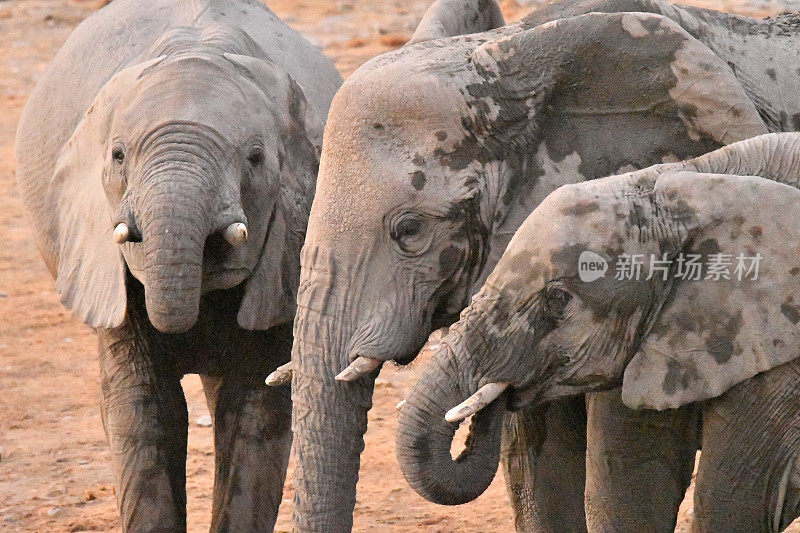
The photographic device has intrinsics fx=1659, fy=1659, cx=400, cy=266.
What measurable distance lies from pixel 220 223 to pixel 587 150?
3.36ft

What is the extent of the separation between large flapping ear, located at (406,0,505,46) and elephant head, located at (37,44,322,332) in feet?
1.59

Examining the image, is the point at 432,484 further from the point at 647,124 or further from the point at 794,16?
the point at 794,16

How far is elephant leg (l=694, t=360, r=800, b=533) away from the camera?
12.1ft

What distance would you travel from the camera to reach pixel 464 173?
13.6 feet

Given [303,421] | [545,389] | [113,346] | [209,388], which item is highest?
[545,389]

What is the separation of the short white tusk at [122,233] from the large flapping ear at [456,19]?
98 centimetres

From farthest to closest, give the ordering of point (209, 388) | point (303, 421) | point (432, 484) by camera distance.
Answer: point (209, 388), point (303, 421), point (432, 484)

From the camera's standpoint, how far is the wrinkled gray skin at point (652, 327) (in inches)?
144

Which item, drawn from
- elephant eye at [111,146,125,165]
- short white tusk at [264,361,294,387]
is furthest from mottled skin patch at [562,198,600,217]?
elephant eye at [111,146,125,165]

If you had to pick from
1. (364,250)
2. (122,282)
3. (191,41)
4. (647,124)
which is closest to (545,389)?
(364,250)

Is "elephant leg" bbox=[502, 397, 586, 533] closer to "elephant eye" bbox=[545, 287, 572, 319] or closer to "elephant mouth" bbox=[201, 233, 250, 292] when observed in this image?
"elephant mouth" bbox=[201, 233, 250, 292]

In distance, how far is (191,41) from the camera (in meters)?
5.13

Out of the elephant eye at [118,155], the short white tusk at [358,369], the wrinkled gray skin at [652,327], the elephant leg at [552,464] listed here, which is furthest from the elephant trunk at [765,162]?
the elephant eye at [118,155]
